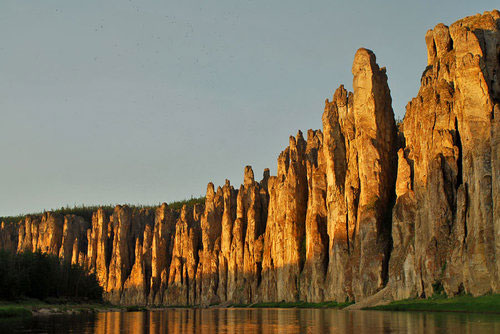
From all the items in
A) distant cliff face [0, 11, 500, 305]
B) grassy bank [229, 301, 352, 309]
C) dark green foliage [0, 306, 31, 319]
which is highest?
distant cliff face [0, 11, 500, 305]

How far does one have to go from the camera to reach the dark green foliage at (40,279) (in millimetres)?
74125

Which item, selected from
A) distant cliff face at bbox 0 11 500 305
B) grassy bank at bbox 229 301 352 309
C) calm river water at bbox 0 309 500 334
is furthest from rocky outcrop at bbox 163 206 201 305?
calm river water at bbox 0 309 500 334

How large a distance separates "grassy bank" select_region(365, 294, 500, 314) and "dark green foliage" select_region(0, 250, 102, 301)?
4913cm

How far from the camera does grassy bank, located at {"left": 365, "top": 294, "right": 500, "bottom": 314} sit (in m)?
45.8

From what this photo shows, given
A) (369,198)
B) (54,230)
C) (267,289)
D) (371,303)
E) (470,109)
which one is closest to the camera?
(470,109)

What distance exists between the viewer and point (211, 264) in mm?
133125

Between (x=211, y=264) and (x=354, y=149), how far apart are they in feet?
202

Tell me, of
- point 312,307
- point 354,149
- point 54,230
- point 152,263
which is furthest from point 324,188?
point 54,230

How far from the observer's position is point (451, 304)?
5175 centimetres

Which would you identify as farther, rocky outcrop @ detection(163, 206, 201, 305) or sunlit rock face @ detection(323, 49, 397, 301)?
rocky outcrop @ detection(163, 206, 201, 305)

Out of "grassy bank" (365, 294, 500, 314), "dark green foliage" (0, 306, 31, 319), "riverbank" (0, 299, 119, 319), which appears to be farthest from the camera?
"riverbank" (0, 299, 119, 319)

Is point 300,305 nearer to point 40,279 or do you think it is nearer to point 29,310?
point 29,310

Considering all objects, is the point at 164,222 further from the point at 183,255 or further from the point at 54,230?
the point at 54,230

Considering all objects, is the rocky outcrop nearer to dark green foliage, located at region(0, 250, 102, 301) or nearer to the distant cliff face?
the distant cliff face
